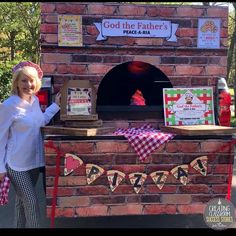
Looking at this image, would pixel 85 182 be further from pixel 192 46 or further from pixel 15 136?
pixel 192 46

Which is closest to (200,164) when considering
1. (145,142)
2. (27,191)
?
(145,142)

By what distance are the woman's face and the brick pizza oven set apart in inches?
20.7

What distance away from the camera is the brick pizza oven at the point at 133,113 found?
12.1ft

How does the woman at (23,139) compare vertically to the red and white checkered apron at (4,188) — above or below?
above

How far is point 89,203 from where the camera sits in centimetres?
376

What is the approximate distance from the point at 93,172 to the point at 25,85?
954 millimetres

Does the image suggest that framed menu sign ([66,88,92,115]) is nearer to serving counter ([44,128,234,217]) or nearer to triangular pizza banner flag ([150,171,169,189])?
serving counter ([44,128,234,217])

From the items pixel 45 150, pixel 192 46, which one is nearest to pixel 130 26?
pixel 192 46

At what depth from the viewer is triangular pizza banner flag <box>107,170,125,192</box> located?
370 centimetres

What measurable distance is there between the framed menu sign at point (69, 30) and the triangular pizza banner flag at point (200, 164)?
170 centimetres

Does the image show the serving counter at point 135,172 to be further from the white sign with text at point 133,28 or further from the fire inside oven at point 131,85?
the fire inside oven at point 131,85

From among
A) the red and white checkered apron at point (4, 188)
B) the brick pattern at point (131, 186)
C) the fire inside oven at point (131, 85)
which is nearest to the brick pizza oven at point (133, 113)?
the brick pattern at point (131, 186)

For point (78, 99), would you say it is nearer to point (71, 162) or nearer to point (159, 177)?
point (71, 162)

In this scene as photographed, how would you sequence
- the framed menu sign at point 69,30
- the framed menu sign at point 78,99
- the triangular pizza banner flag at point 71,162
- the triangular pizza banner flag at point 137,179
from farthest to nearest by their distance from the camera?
the framed menu sign at point 69,30 < the framed menu sign at point 78,99 < the triangular pizza banner flag at point 137,179 < the triangular pizza banner flag at point 71,162
